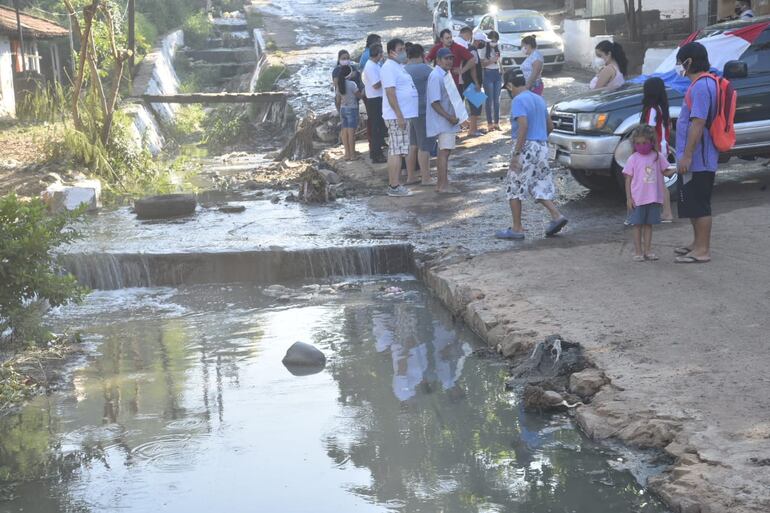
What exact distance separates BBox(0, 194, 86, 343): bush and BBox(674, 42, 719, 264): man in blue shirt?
209 inches

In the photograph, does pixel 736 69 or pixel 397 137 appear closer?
pixel 736 69

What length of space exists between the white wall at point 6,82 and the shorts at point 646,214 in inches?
675

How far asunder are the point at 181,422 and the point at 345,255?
4384mm

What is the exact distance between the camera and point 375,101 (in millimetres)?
15797

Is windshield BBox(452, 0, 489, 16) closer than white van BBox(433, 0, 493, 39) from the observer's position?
No

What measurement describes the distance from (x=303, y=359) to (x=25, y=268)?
90.6 inches

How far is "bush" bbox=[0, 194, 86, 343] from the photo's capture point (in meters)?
7.98

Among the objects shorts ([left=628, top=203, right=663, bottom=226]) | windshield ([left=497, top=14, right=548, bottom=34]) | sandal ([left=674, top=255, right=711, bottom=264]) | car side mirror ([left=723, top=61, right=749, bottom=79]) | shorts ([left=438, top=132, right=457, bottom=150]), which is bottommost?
sandal ([left=674, top=255, right=711, bottom=264])

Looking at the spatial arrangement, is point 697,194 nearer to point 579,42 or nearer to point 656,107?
point 656,107

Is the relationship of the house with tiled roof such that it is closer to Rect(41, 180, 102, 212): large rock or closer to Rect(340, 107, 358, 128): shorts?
Rect(41, 180, 102, 212): large rock

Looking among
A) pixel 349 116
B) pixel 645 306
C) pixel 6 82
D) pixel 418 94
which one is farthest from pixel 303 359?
pixel 6 82

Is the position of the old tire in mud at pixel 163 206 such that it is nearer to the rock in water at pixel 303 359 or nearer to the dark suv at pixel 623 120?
the dark suv at pixel 623 120

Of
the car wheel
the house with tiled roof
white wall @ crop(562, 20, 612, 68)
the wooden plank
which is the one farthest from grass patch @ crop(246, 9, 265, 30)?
the car wheel

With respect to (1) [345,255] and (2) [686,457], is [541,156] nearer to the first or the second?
(1) [345,255]
